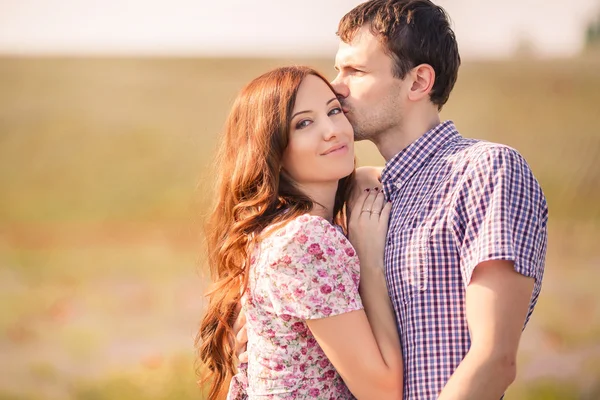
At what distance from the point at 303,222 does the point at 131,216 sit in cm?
555

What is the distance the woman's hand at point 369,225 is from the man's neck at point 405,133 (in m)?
0.15

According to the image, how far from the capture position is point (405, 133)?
196 cm

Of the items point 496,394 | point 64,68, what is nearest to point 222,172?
point 496,394

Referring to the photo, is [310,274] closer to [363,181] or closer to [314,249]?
[314,249]

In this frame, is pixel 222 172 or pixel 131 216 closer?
pixel 222 172

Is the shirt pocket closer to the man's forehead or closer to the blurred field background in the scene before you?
the man's forehead

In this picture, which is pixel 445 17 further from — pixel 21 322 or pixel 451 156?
pixel 21 322

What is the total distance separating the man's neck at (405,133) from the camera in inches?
76.8

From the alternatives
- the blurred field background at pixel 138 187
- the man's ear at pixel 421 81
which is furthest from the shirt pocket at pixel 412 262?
the blurred field background at pixel 138 187

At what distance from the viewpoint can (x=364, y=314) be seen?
1644mm

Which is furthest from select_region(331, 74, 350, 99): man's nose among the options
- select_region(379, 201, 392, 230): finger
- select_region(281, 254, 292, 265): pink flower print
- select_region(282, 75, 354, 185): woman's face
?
select_region(281, 254, 292, 265): pink flower print

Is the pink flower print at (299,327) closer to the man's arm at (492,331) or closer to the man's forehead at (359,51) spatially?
the man's arm at (492,331)

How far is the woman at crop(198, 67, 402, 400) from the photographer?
5.36 feet

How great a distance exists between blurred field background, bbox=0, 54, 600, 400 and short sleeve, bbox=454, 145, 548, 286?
16.7ft
